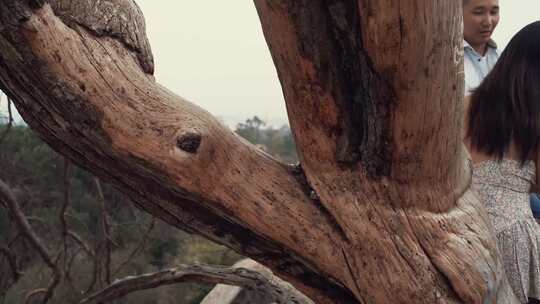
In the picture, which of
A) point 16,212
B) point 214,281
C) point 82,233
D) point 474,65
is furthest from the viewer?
point 82,233

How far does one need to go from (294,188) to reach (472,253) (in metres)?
0.39

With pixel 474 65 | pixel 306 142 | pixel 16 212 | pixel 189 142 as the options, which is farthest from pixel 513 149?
pixel 16 212

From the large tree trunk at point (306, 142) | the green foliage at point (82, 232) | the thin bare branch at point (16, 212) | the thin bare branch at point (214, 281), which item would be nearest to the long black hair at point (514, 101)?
the large tree trunk at point (306, 142)

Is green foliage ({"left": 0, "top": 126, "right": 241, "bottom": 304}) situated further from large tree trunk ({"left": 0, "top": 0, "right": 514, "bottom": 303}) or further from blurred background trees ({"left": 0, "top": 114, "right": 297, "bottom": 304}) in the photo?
large tree trunk ({"left": 0, "top": 0, "right": 514, "bottom": 303})

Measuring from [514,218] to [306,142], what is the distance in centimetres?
67

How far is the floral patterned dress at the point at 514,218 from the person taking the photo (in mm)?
1658

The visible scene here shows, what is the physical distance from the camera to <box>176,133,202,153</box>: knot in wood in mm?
1261

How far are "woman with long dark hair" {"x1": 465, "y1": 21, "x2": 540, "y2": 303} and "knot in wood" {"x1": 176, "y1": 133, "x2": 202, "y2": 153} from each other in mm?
803

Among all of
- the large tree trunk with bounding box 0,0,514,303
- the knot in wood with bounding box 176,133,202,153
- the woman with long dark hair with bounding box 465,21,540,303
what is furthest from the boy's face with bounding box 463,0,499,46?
the knot in wood with bounding box 176,133,202,153

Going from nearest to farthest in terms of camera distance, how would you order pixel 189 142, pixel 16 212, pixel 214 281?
pixel 189 142 → pixel 214 281 → pixel 16 212

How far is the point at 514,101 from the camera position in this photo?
1627mm

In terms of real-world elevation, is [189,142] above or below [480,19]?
above

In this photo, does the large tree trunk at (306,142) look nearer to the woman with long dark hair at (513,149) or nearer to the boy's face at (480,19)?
the woman with long dark hair at (513,149)

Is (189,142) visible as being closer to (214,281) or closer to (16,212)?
(214,281)
